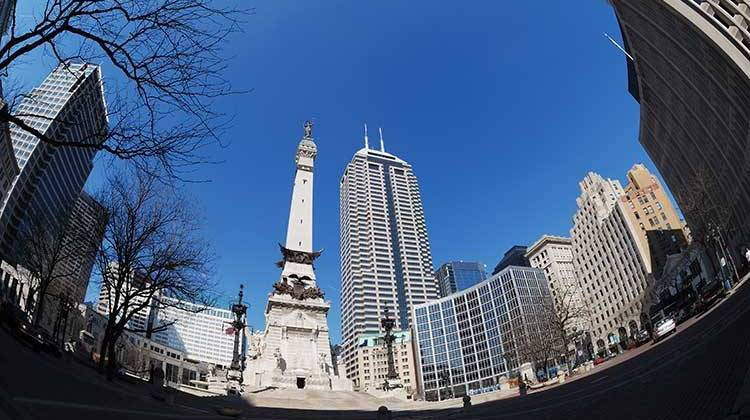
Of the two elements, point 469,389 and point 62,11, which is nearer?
point 62,11

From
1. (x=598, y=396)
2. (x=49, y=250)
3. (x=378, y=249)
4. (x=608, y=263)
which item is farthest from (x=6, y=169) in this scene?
(x=378, y=249)

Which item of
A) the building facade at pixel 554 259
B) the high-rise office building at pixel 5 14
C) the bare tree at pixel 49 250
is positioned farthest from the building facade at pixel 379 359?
the high-rise office building at pixel 5 14

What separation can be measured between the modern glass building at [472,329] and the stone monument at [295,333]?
62.3m

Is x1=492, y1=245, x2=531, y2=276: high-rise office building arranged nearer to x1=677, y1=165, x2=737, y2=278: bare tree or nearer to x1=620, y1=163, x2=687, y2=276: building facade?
x1=620, y1=163, x2=687, y2=276: building facade

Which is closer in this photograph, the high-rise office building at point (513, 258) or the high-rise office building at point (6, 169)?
the high-rise office building at point (6, 169)

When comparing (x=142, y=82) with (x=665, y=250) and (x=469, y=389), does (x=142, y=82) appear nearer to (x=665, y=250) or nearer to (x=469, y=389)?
(x=665, y=250)

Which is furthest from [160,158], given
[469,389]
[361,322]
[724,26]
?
[361,322]

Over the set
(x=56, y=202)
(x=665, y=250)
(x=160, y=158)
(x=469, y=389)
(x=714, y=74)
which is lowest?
(x=469, y=389)

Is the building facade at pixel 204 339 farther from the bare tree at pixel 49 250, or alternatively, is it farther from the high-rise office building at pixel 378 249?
the bare tree at pixel 49 250

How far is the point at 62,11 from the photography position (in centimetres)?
568

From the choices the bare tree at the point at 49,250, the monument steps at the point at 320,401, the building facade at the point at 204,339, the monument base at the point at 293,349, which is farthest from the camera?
the building facade at the point at 204,339

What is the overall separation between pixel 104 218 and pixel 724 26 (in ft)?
142

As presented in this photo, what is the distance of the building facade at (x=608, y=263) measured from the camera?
228 ft

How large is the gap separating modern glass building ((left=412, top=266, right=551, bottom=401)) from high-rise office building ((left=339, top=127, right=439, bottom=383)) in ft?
81.3
